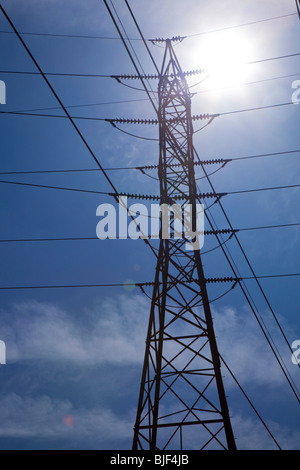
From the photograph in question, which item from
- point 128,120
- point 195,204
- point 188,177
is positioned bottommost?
point 195,204

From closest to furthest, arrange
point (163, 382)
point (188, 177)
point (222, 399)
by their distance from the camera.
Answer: point (222, 399) < point (163, 382) < point (188, 177)

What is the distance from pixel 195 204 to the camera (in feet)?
44.7

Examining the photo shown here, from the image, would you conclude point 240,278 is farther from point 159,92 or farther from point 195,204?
point 159,92

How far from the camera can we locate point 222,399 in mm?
10820

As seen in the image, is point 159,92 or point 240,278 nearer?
point 240,278
